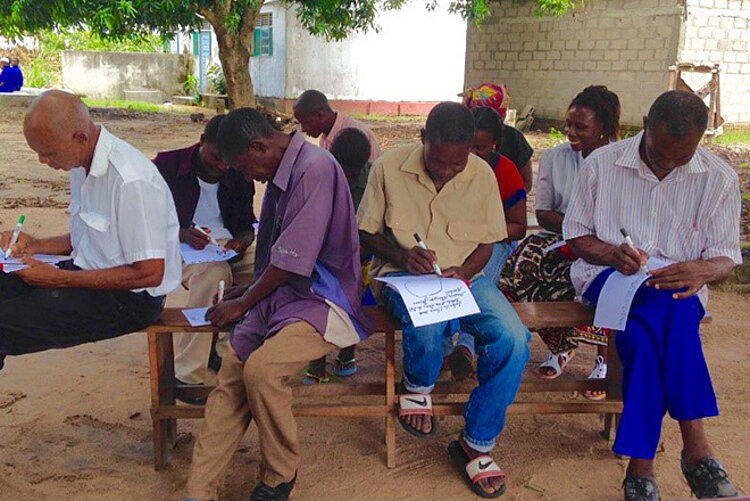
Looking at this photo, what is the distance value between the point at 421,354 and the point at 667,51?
12420mm

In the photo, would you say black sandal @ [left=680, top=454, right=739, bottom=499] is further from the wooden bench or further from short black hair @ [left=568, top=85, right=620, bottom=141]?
short black hair @ [left=568, top=85, right=620, bottom=141]

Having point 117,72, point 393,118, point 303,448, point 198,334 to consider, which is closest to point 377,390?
point 303,448

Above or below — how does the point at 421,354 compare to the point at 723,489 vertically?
above

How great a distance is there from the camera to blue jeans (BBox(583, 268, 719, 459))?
2.75m

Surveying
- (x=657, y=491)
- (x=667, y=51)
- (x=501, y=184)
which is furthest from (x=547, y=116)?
(x=657, y=491)

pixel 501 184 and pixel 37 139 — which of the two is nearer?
pixel 37 139

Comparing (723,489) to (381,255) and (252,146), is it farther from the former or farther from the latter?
(252,146)

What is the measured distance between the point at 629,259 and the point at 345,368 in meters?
1.71

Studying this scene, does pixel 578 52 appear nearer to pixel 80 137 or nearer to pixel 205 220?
pixel 205 220

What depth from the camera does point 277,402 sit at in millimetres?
2693

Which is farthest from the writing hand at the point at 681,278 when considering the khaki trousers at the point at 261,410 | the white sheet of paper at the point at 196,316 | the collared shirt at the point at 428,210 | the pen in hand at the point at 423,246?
the white sheet of paper at the point at 196,316

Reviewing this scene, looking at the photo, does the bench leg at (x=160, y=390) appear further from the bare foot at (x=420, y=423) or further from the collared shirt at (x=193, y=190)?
the bare foot at (x=420, y=423)

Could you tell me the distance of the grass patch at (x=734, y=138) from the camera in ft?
43.7

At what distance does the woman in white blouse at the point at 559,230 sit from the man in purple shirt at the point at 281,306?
3.92 feet
